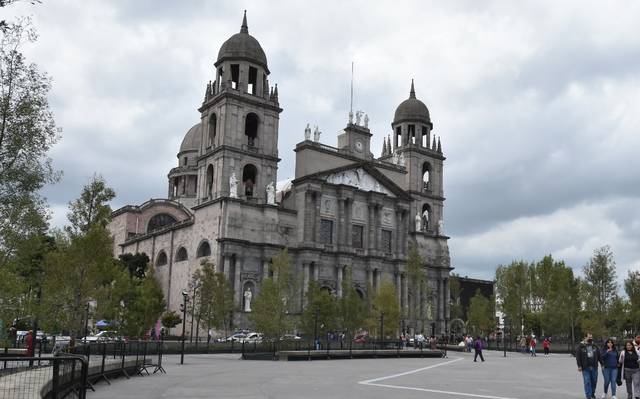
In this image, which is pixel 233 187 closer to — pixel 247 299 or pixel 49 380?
pixel 247 299

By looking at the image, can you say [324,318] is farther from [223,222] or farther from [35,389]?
[35,389]

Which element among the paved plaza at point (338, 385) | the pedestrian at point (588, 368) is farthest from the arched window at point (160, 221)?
the pedestrian at point (588, 368)

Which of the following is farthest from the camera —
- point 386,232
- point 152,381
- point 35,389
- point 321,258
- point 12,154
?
point 386,232

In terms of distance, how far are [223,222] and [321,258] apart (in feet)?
39.8

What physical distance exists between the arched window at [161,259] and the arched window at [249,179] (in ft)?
44.7

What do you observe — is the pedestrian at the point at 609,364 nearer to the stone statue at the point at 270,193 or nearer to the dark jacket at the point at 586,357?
the dark jacket at the point at 586,357

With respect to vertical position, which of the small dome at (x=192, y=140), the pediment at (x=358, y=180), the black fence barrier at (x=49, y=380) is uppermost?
the small dome at (x=192, y=140)

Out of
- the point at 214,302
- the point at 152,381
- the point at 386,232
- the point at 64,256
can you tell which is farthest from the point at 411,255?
the point at 152,381

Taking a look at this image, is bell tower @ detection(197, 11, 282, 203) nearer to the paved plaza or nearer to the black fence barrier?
the paved plaza

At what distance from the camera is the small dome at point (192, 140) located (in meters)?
103

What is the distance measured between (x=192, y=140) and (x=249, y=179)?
3689 cm

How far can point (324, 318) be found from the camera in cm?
5816

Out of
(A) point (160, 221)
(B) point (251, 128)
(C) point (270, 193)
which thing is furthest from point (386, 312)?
(A) point (160, 221)

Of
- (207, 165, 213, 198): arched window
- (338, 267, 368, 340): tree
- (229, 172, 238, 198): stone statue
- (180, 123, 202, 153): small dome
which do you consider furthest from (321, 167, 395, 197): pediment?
(180, 123, 202, 153): small dome
